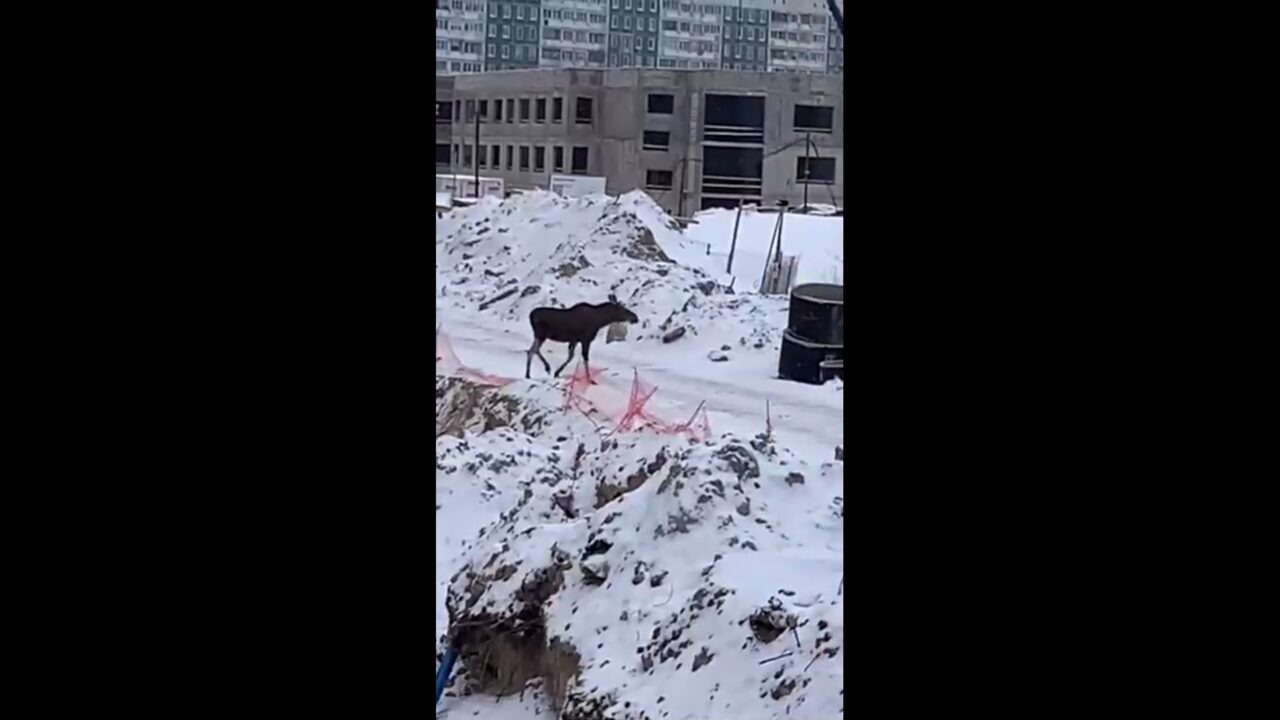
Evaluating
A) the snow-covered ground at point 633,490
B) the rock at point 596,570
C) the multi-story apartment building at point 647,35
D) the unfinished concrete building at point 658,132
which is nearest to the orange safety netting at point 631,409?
the snow-covered ground at point 633,490

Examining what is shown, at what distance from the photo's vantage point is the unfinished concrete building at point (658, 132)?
226 centimetres

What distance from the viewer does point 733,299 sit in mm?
2674

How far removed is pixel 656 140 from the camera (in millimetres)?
2543

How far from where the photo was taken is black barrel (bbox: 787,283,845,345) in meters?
2.19

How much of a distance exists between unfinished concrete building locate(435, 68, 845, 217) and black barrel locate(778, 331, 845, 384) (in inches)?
9.7

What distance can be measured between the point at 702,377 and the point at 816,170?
51 centimetres

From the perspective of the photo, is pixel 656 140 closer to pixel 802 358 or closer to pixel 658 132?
pixel 658 132

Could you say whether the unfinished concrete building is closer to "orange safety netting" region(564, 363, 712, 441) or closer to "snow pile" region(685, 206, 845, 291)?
"snow pile" region(685, 206, 845, 291)

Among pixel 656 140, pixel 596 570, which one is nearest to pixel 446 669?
pixel 596 570

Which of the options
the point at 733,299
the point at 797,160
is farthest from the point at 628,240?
the point at 797,160

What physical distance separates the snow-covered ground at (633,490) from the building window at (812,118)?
0.16m

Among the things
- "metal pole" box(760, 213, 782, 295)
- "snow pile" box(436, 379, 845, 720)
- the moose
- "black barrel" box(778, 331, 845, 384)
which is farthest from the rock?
"metal pole" box(760, 213, 782, 295)
